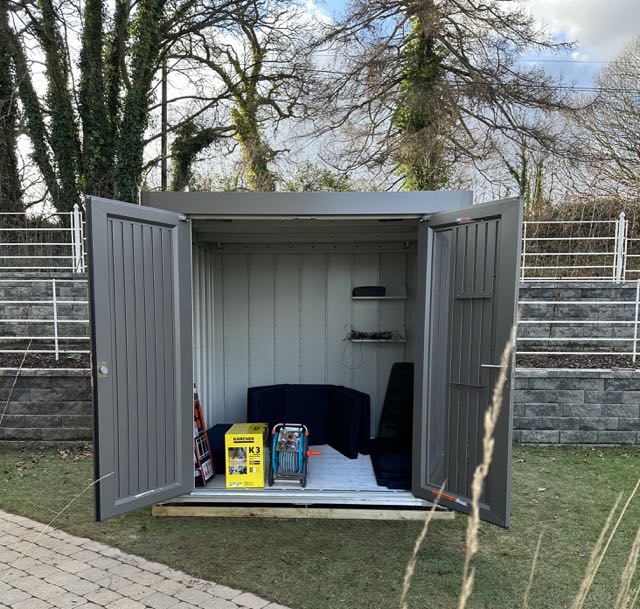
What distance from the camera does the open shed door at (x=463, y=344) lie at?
2457mm

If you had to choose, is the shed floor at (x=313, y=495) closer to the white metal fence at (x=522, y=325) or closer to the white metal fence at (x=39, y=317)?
the white metal fence at (x=522, y=325)

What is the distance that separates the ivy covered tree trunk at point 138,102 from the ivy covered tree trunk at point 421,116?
5492mm

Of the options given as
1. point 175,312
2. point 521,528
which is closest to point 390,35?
point 175,312

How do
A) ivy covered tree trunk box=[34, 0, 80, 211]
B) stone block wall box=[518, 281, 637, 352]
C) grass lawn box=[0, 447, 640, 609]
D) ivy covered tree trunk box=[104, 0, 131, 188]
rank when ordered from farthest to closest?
ivy covered tree trunk box=[104, 0, 131, 188]
ivy covered tree trunk box=[34, 0, 80, 211]
stone block wall box=[518, 281, 637, 352]
grass lawn box=[0, 447, 640, 609]

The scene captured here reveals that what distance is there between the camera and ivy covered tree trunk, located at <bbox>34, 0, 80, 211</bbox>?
30.6 feet

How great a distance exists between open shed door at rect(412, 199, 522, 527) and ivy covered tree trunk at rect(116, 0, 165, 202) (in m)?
8.54

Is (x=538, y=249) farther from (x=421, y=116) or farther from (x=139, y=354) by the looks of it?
(x=139, y=354)

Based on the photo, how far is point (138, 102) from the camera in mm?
9867

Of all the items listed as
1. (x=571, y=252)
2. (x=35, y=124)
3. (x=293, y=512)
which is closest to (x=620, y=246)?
(x=571, y=252)

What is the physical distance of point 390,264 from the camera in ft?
15.3

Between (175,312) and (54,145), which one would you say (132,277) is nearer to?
(175,312)

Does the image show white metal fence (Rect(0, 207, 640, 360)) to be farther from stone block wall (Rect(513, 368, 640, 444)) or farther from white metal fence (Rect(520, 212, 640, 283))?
stone block wall (Rect(513, 368, 640, 444))

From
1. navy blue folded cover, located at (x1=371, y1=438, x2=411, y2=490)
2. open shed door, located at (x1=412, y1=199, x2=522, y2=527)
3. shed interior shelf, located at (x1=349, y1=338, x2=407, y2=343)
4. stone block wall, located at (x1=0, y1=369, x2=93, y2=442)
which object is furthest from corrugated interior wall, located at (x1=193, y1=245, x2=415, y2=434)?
open shed door, located at (x1=412, y1=199, x2=522, y2=527)

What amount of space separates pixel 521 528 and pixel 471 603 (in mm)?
960
